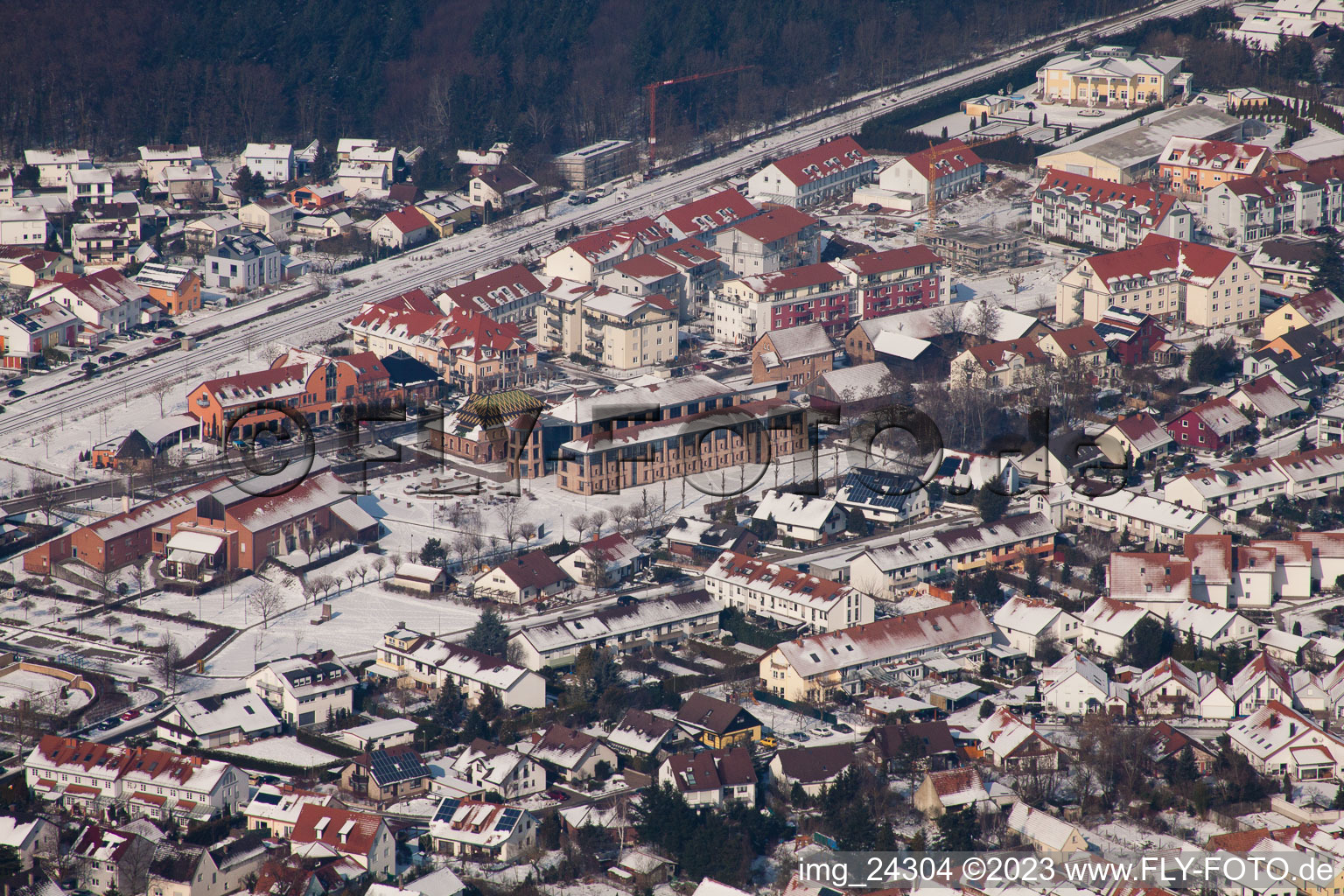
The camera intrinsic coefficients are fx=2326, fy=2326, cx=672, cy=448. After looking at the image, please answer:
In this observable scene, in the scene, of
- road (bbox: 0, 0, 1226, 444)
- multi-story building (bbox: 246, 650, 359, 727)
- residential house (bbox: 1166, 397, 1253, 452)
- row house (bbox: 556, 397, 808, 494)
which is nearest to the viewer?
multi-story building (bbox: 246, 650, 359, 727)

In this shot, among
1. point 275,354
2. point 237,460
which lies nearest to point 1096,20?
point 275,354

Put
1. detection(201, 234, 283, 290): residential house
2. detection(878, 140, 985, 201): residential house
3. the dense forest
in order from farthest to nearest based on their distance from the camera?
the dense forest < detection(878, 140, 985, 201): residential house < detection(201, 234, 283, 290): residential house

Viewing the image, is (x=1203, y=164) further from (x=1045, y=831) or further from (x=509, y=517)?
(x=1045, y=831)

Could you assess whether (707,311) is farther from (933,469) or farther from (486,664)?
(486,664)

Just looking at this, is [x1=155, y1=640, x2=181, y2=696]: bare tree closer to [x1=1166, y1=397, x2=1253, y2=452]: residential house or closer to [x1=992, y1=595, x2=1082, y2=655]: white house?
[x1=992, y1=595, x2=1082, y2=655]: white house

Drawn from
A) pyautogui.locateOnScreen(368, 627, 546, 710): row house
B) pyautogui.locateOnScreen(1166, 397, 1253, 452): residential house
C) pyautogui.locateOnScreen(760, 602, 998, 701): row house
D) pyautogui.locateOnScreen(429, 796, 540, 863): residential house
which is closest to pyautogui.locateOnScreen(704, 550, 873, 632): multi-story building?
Answer: pyautogui.locateOnScreen(760, 602, 998, 701): row house

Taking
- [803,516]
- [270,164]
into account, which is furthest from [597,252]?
[803,516]
